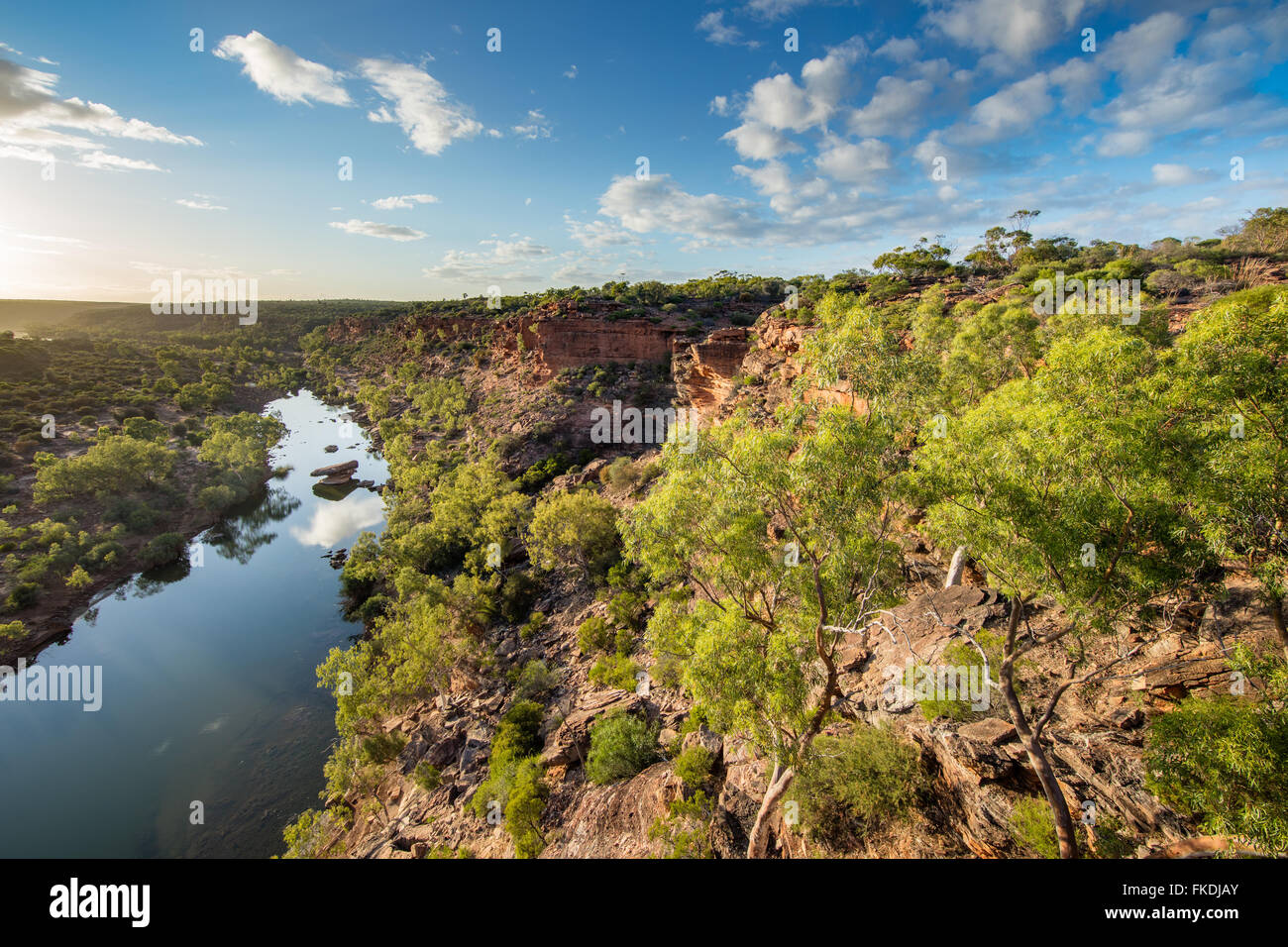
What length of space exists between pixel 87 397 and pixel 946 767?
87.6 metres

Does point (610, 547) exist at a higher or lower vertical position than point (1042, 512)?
lower

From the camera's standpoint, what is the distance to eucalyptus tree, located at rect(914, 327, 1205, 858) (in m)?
7.03

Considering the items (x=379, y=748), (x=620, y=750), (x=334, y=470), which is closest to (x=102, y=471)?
(x=334, y=470)

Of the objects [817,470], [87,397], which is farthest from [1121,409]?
[87,397]

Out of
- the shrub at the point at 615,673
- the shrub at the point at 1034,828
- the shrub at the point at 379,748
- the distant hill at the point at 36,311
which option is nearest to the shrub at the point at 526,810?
the shrub at the point at 615,673

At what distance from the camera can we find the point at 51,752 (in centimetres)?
2311

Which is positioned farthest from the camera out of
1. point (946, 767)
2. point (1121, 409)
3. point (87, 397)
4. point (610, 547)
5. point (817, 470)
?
point (87, 397)

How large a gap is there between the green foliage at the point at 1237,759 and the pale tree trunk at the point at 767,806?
5.42 metres

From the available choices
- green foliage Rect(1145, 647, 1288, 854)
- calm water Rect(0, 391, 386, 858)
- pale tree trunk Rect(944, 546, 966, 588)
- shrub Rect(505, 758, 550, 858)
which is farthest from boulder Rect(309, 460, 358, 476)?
green foliage Rect(1145, 647, 1288, 854)

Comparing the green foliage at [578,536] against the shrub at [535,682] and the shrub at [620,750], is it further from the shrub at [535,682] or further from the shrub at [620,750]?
the shrub at [620,750]

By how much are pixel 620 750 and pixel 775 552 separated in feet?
28.2

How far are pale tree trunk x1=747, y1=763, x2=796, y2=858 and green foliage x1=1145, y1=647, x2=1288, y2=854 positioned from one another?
542 centimetres

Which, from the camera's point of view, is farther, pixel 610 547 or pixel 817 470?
pixel 610 547
